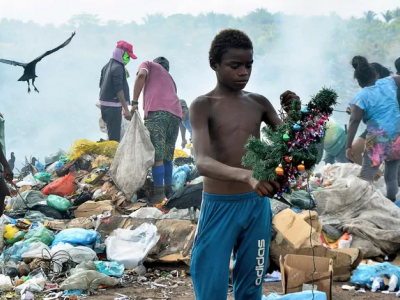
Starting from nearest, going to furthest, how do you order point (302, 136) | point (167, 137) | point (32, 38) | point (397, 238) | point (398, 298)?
point (302, 136) < point (398, 298) < point (397, 238) < point (167, 137) < point (32, 38)

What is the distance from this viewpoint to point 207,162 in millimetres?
2293

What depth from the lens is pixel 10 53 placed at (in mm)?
32594

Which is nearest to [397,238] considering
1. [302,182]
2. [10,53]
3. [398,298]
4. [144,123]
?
[398,298]

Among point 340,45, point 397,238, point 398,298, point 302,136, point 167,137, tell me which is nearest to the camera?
point 302,136

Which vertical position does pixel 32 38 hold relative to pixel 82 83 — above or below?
above

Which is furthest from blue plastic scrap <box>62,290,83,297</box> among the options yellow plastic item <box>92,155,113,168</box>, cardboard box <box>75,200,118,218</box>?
yellow plastic item <box>92,155,113,168</box>

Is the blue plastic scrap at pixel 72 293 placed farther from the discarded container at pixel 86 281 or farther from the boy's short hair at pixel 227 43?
the boy's short hair at pixel 227 43

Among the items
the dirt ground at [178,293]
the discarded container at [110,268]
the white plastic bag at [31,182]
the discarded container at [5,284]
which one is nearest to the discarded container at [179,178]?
the white plastic bag at [31,182]

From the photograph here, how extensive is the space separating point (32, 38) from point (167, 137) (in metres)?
31.2

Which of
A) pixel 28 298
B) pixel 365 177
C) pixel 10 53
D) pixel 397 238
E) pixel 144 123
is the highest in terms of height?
pixel 10 53

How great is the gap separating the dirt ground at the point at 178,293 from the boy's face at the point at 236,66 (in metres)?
2.11

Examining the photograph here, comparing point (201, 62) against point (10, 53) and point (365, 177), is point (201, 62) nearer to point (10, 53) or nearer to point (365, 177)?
point (10, 53)

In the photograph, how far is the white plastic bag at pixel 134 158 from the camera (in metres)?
6.90

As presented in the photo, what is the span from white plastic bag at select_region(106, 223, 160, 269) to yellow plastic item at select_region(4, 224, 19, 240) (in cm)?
126
